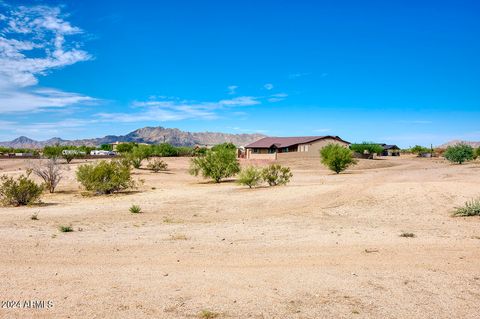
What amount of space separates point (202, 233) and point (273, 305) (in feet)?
20.4

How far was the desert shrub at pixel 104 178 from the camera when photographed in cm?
2788

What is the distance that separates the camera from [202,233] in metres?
12.5

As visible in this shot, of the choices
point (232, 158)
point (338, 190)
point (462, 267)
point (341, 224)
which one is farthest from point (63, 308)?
point (232, 158)

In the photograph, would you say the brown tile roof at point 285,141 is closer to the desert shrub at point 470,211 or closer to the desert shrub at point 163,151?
the desert shrub at point 163,151

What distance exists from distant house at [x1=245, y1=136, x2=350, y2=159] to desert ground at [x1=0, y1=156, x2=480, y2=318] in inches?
2393

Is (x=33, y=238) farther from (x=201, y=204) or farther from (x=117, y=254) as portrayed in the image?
(x=201, y=204)

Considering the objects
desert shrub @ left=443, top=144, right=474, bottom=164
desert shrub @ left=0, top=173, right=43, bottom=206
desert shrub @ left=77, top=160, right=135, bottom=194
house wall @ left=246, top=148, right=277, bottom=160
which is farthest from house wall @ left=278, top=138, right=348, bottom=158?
desert shrub @ left=0, top=173, right=43, bottom=206

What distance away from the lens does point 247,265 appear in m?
8.67

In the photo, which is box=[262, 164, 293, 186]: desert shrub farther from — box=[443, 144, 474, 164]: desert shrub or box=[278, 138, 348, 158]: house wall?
box=[278, 138, 348, 158]: house wall

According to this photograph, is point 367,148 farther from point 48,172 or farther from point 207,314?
point 207,314

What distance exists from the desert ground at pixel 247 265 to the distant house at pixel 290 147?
60.8 metres

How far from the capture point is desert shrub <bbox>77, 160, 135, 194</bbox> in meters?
27.9

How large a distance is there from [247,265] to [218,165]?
27139mm

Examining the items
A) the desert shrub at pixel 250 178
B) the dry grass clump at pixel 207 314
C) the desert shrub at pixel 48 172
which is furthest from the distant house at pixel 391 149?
the dry grass clump at pixel 207 314
